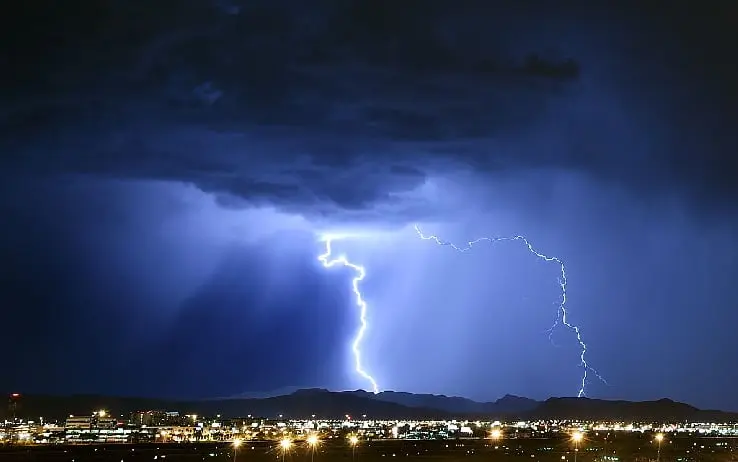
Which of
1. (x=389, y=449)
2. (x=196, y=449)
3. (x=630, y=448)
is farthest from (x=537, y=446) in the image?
(x=196, y=449)

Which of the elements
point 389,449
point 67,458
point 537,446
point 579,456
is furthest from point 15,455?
point 537,446

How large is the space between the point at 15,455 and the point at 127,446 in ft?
97.9

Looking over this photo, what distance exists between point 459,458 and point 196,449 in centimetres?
4338

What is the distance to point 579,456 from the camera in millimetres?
125938

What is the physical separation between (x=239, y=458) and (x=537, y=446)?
6028 centimetres

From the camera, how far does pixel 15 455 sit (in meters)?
124

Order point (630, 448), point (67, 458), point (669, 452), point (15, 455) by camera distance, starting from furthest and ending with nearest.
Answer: point (630, 448)
point (669, 452)
point (15, 455)
point (67, 458)

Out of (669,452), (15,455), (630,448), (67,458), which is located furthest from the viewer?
(630,448)

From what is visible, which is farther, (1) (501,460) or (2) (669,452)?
(2) (669,452)

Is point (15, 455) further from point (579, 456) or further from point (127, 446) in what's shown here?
point (579, 456)

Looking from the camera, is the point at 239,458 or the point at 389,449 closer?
the point at 239,458

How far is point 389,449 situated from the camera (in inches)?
5896

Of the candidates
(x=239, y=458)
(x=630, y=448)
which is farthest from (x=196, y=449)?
(x=630, y=448)

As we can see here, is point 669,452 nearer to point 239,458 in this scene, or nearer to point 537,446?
point 537,446
